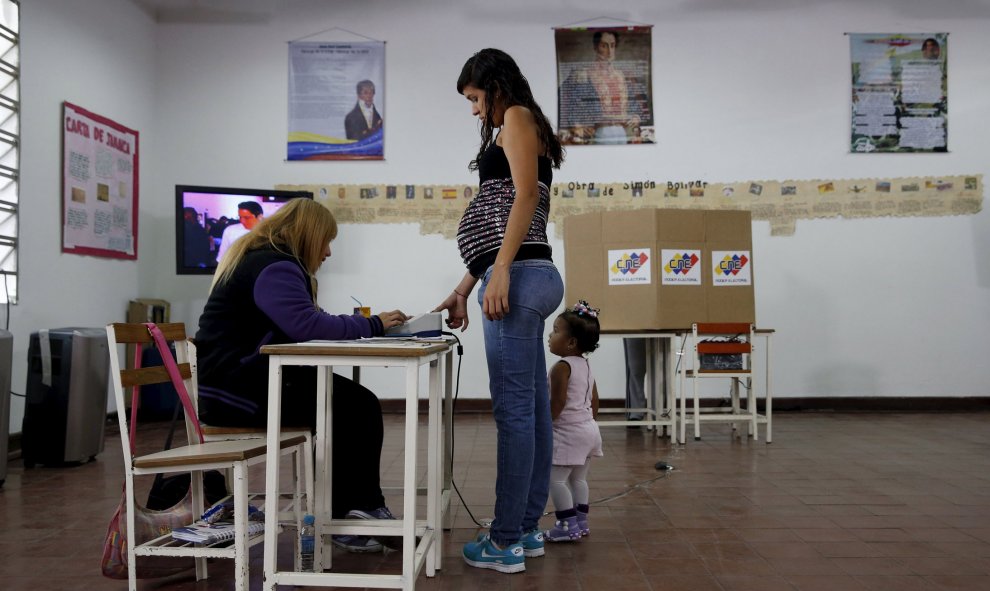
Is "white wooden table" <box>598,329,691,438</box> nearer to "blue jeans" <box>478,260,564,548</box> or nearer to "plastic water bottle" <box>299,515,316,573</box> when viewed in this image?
"blue jeans" <box>478,260,564,548</box>

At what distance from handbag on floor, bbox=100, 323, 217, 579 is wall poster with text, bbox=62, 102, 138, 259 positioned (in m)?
3.34

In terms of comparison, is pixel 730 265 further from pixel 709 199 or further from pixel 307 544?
pixel 307 544

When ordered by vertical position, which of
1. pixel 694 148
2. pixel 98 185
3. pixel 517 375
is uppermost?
pixel 694 148

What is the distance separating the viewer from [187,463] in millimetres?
1772

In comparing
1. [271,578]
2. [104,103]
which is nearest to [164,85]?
[104,103]

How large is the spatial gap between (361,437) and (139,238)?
4.29 m

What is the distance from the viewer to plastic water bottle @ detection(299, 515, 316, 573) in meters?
2.03

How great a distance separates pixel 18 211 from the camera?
435 centimetres

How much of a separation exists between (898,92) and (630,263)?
302 centimetres

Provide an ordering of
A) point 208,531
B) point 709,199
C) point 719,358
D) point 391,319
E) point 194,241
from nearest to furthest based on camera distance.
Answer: point 208,531 → point 391,319 → point 719,358 → point 194,241 → point 709,199

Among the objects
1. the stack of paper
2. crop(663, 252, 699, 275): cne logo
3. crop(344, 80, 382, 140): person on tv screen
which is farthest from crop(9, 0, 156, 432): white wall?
crop(663, 252, 699, 275): cne logo

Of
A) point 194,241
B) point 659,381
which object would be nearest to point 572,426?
point 659,381

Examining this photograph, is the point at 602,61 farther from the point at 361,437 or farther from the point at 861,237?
the point at 361,437

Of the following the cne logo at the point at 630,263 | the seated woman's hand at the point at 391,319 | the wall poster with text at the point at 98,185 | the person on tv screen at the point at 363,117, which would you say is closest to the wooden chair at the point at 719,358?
the cne logo at the point at 630,263
